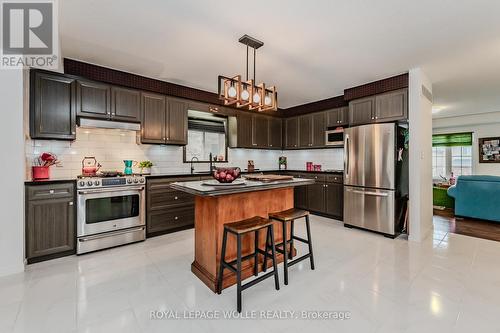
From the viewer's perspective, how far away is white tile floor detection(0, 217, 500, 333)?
184 centimetres

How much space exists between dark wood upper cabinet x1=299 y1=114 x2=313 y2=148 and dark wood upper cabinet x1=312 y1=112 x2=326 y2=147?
9 cm

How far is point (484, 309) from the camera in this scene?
2.03 metres

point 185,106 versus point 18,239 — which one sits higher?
point 185,106

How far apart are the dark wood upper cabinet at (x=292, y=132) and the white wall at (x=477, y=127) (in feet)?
16.2

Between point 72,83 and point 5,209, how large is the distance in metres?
1.78

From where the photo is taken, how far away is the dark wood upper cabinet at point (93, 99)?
11.1 ft

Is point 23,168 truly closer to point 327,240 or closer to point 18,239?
point 18,239

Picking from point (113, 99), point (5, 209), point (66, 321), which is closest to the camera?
point (66, 321)

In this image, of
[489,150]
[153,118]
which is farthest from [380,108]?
[489,150]

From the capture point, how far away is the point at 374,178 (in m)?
4.03

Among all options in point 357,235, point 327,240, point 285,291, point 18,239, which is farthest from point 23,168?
point 357,235

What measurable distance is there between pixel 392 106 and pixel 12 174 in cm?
525

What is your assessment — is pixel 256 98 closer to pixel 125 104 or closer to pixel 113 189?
pixel 125 104

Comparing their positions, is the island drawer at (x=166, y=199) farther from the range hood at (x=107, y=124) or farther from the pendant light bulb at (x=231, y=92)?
the pendant light bulb at (x=231, y=92)
